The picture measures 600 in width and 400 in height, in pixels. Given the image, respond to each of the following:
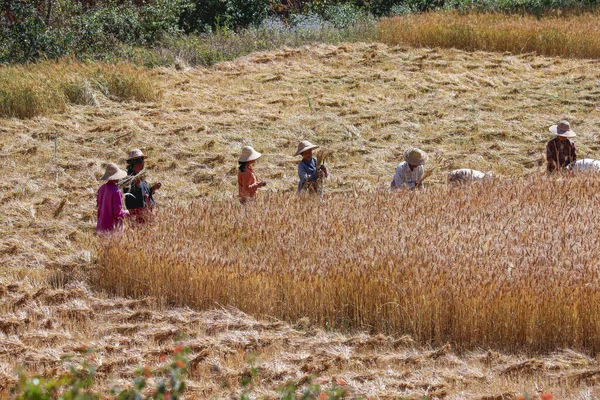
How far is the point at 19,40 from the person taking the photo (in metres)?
19.0

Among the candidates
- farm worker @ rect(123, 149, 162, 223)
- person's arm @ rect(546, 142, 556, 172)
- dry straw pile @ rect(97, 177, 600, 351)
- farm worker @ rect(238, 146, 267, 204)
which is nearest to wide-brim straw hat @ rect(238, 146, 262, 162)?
farm worker @ rect(238, 146, 267, 204)

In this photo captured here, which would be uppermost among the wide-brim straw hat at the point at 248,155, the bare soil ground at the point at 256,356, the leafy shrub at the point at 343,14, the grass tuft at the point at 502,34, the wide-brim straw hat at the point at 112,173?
the leafy shrub at the point at 343,14

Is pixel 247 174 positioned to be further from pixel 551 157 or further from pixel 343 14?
pixel 343 14

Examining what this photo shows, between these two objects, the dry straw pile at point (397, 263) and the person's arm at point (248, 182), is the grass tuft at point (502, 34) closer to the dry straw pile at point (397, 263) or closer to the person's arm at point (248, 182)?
the dry straw pile at point (397, 263)

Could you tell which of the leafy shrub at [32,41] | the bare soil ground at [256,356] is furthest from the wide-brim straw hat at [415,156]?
the leafy shrub at [32,41]

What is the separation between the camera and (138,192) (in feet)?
32.7

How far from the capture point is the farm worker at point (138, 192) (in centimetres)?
993

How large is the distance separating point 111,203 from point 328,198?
8.38 feet

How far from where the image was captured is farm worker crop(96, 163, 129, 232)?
963 cm

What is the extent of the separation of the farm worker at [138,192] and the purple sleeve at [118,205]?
164 mm

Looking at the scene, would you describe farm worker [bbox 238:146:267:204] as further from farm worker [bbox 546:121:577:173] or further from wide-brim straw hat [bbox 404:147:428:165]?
farm worker [bbox 546:121:577:173]

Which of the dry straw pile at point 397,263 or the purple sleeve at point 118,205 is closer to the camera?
the dry straw pile at point 397,263

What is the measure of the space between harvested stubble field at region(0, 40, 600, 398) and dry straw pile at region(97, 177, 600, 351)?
0.03 m

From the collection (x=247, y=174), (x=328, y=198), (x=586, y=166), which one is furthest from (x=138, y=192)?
(x=586, y=166)
